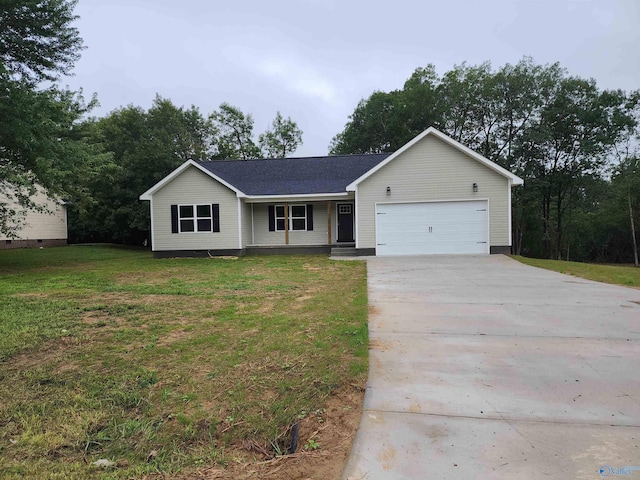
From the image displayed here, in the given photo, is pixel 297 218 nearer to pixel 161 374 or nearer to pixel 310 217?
pixel 310 217

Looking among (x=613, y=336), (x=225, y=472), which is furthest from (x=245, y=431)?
(x=613, y=336)

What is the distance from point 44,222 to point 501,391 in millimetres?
30277

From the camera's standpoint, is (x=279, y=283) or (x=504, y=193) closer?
(x=279, y=283)

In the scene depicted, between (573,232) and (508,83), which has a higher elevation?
(508,83)

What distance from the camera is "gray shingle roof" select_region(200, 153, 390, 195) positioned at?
18172 millimetres

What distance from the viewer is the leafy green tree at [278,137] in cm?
3641

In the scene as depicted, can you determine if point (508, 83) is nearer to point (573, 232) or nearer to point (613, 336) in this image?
point (573, 232)

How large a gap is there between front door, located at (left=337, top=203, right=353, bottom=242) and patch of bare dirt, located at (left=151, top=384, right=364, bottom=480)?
16181 mm

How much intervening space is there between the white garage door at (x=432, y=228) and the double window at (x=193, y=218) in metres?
7.82

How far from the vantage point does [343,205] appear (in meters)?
18.8

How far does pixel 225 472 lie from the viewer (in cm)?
219

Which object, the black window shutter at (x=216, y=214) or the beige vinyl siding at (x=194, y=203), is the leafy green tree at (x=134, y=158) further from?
the black window shutter at (x=216, y=214)

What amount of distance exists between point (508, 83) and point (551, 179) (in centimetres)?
758

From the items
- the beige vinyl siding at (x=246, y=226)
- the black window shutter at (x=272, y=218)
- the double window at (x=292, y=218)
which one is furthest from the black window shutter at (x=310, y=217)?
the beige vinyl siding at (x=246, y=226)
